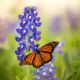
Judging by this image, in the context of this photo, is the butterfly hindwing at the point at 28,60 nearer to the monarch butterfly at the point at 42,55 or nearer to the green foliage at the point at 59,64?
the monarch butterfly at the point at 42,55

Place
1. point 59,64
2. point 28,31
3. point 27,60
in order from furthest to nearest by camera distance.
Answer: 1. point 59,64
2. point 28,31
3. point 27,60

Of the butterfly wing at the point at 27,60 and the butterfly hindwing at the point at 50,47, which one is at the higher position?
the butterfly hindwing at the point at 50,47

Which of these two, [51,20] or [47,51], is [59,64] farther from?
[51,20]

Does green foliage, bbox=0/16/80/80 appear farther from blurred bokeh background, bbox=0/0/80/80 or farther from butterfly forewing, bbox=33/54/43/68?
butterfly forewing, bbox=33/54/43/68

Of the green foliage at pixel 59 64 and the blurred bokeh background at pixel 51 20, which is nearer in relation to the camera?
the green foliage at pixel 59 64

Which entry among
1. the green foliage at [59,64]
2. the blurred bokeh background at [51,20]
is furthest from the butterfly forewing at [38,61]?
the blurred bokeh background at [51,20]

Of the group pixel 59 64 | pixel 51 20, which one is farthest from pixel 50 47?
pixel 51 20

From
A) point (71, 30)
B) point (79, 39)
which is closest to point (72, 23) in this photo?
point (71, 30)

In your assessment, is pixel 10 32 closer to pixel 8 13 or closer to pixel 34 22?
pixel 8 13
